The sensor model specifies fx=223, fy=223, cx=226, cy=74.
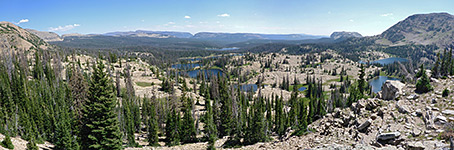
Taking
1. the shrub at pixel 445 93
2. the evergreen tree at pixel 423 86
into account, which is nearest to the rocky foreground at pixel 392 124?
the shrub at pixel 445 93

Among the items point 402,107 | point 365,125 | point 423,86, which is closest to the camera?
point 365,125

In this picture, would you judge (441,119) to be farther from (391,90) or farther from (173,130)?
(173,130)

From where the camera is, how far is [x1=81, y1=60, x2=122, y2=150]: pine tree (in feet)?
108

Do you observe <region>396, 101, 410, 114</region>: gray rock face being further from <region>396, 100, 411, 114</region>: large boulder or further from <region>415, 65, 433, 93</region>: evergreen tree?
<region>415, 65, 433, 93</region>: evergreen tree

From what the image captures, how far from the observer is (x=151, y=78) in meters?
192

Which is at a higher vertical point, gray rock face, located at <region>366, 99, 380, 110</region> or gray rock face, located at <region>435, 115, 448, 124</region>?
gray rock face, located at <region>435, 115, 448, 124</region>

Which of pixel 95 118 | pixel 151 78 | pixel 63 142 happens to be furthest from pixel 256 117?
pixel 151 78

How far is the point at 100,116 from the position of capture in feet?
110

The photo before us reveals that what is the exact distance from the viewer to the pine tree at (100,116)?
32906mm

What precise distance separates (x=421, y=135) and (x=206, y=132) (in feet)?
214

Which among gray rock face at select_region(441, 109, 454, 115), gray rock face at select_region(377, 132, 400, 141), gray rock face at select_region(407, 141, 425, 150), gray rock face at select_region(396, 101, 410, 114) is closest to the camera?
gray rock face at select_region(407, 141, 425, 150)

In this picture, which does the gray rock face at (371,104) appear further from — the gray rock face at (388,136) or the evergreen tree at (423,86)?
the gray rock face at (388,136)

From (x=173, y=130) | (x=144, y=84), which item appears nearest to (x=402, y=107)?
(x=173, y=130)

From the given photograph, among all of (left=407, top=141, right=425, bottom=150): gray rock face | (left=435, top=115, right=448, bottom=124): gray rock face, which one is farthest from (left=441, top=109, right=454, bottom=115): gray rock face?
(left=407, top=141, right=425, bottom=150): gray rock face
